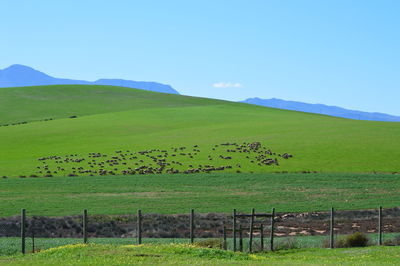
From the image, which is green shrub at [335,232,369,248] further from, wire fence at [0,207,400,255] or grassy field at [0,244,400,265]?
grassy field at [0,244,400,265]

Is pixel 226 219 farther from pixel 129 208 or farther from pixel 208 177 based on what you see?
pixel 208 177

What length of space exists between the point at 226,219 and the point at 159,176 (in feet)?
70.3

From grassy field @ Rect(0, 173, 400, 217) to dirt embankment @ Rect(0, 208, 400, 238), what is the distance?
2.34m

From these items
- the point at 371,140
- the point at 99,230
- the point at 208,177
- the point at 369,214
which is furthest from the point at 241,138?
the point at 99,230

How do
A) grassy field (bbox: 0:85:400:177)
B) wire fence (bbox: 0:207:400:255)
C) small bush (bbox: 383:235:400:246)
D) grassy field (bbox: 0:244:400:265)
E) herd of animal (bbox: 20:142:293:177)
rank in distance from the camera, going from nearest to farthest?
grassy field (bbox: 0:244:400:265), small bush (bbox: 383:235:400:246), wire fence (bbox: 0:207:400:255), herd of animal (bbox: 20:142:293:177), grassy field (bbox: 0:85:400:177)

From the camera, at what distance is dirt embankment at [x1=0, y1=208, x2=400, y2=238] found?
107 feet

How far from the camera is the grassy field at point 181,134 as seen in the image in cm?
6581

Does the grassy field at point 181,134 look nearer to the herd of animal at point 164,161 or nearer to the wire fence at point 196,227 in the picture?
the herd of animal at point 164,161

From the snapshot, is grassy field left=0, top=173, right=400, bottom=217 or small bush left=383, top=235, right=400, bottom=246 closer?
small bush left=383, top=235, right=400, bottom=246

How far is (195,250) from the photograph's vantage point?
64.5 ft

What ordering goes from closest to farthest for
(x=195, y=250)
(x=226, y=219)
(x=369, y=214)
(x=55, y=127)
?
(x=195, y=250) < (x=226, y=219) < (x=369, y=214) < (x=55, y=127)

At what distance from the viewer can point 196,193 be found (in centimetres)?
4862

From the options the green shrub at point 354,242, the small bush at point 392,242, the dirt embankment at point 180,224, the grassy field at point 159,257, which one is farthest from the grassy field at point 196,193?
the grassy field at point 159,257

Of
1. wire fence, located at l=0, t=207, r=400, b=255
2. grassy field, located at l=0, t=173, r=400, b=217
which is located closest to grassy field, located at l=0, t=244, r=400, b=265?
wire fence, located at l=0, t=207, r=400, b=255
